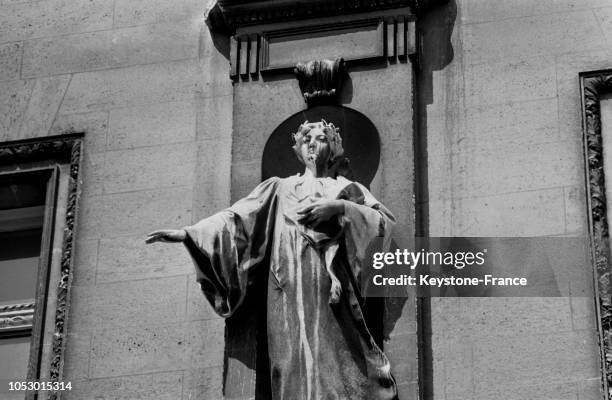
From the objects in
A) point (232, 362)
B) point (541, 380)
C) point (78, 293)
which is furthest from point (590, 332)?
point (78, 293)

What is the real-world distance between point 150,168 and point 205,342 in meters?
1.68

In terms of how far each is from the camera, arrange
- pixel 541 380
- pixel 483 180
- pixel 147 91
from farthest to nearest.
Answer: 1. pixel 147 91
2. pixel 483 180
3. pixel 541 380

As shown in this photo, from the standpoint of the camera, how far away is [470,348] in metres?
14.7

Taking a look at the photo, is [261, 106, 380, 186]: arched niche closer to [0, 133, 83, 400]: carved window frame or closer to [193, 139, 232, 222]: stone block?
[193, 139, 232, 222]: stone block

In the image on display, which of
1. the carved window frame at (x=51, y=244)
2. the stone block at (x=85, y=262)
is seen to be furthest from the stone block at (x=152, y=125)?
the stone block at (x=85, y=262)

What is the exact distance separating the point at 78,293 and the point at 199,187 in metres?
1.25

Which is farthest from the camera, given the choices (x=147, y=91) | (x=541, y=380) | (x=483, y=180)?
(x=147, y=91)

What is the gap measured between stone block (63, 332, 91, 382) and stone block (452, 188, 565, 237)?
293 cm

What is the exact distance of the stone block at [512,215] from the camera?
49.6 ft

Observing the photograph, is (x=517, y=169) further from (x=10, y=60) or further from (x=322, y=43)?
(x=10, y=60)

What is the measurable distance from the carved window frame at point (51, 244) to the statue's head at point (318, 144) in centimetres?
198

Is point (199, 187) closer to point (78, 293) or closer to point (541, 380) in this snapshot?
point (78, 293)

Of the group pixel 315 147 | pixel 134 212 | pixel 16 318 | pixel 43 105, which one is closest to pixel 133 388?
pixel 16 318

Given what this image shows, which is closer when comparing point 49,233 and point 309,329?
point 309,329
